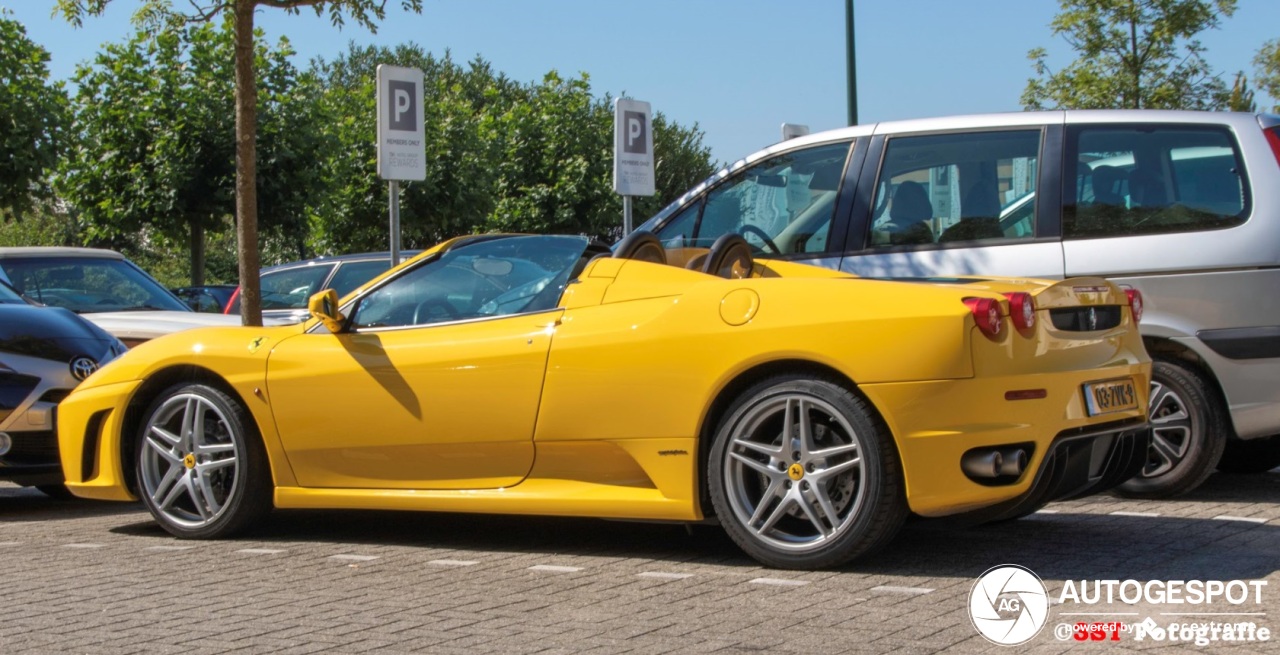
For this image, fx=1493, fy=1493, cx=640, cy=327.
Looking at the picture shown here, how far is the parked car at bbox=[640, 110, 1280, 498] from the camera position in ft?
23.0

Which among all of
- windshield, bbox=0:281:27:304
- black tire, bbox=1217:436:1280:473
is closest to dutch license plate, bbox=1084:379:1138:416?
black tire, bbox=1217:436:1280:473

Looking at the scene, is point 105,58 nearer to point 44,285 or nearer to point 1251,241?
point 44,285

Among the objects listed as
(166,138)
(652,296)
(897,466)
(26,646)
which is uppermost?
(166,138)

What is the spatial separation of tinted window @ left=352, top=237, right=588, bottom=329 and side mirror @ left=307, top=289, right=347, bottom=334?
0.08m

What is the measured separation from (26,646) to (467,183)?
35.1m

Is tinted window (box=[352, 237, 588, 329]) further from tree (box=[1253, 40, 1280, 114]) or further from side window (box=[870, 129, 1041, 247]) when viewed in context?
tree (box=[1253, 40, 1280, 114])

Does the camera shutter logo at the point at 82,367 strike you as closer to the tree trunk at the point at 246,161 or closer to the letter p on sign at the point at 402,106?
the letter p on sign at the point at 402,106

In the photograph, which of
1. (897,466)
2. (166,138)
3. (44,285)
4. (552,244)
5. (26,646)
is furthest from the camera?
(166,138)

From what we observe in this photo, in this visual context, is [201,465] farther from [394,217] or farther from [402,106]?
[402,106]

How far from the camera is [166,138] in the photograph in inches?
949

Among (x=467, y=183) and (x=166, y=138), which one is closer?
(x=166, y=138)

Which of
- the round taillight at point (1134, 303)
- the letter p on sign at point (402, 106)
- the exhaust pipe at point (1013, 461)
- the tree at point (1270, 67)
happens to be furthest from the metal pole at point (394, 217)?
the tree at point (1270, 67)

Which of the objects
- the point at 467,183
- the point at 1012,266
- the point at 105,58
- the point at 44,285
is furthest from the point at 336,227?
the point at 1012,266

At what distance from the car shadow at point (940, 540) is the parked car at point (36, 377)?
97 centimetres
